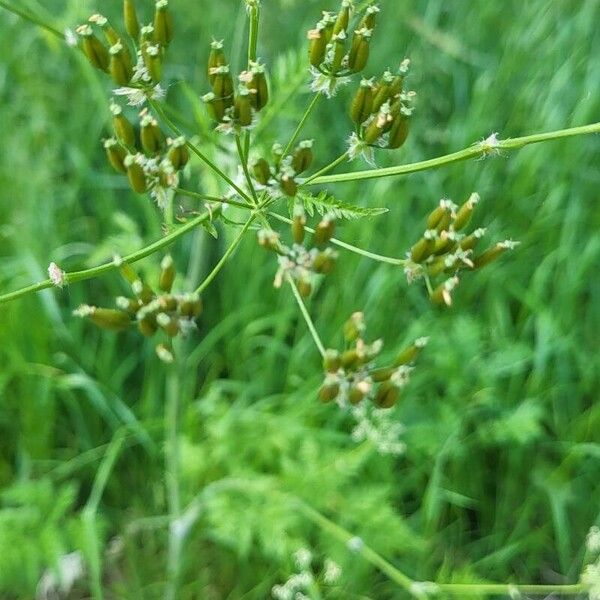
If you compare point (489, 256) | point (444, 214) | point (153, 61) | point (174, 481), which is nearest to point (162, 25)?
point (153, 61)

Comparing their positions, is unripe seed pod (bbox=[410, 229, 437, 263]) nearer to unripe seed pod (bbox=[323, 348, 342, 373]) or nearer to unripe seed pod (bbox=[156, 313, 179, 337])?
unripe seed pod (bbox=[323, 348, 342, 373])

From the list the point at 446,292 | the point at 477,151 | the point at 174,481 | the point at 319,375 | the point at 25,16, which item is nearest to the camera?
the point at 477,151

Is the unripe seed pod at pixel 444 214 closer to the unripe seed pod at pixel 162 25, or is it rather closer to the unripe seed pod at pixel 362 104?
the unripe seed pod at pixel 362 104

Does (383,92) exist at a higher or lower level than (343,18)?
lower

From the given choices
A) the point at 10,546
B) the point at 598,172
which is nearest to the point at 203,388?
the point at 10,546

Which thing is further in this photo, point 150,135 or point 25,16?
point 25,16

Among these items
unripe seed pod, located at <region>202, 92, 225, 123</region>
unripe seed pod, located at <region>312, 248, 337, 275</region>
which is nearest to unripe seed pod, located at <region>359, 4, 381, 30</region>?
unripe seed pod, located at <region>202, 92, 225, 123</region>

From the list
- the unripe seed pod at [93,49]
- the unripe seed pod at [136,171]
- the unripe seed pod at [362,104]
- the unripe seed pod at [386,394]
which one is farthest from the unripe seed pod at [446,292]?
the unripe seed pod at [93,49]

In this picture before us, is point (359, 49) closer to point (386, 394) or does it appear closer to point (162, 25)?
point (162, 25)
